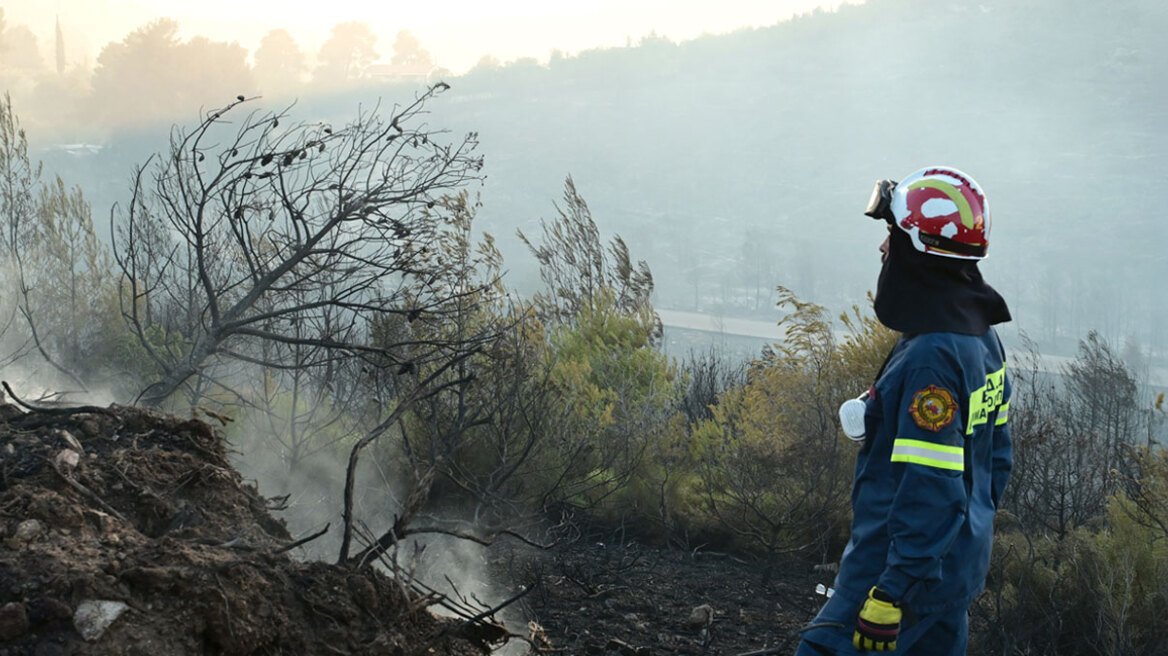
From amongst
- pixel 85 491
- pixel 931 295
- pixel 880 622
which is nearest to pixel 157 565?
pixel 85 491

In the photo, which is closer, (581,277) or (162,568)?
(162,568)

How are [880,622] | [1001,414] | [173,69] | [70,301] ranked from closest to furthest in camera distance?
[880,622]
[1001,414]
[70,301]
[173,69]

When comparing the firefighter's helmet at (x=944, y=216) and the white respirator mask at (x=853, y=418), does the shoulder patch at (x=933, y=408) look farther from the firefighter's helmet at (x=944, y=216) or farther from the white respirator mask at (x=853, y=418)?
the firefighter's helmet at (x=944, y=216)

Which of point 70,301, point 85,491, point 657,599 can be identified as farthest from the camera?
point 70,301

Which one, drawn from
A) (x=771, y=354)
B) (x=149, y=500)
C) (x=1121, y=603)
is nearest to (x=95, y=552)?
(x=149, y=500)

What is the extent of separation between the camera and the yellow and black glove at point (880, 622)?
2838 mm

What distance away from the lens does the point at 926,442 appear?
2.86 m

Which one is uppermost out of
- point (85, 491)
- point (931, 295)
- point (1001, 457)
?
point (931, 295)

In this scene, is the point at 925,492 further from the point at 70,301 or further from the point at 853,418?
the point at 70,301

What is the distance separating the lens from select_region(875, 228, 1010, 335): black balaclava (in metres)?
3.03

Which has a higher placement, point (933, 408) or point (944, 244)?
point (944, 244)

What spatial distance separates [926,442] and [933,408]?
3.9 inches

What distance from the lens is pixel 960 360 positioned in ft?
9.75

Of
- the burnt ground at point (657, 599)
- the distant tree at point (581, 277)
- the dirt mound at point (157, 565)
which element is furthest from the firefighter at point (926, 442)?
the distant tree at point (581, 277)
